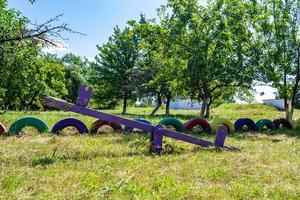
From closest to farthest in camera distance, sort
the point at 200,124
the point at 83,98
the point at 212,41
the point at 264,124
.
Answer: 1. the point at 83,98
2. the point at 200,124
3. the point at 264,124
4. the point at 212,41

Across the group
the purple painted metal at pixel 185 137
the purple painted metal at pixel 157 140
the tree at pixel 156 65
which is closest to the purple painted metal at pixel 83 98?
the purple painted metal at pixel 157 140

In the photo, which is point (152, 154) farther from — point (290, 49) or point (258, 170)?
point (290, 49)

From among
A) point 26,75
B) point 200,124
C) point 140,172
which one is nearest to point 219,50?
point 200,124

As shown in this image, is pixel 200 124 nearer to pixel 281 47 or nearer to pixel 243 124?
pixel 243 124

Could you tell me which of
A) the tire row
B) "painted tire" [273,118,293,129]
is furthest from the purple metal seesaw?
"painted tire" [273,118,293,129]

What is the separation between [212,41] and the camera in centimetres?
2284

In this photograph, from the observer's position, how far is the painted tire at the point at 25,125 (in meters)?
11.2

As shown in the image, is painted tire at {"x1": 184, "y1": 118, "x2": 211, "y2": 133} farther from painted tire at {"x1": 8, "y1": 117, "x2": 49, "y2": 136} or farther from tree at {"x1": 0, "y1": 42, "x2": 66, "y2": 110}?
tree at {"x1": 0, "y1": 42, "x2": 66, "y2": 110}

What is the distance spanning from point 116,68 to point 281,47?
833 inches

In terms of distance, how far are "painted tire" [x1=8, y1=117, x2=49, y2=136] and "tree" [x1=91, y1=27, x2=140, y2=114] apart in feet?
81.8

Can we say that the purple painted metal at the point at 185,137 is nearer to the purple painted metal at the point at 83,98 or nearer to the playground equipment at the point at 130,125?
the playground equipment at the point at 130,125

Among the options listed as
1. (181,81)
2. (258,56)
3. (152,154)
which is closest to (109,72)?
(181,81)

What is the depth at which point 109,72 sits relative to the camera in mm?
38312

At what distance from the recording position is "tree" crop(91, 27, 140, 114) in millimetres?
37750
